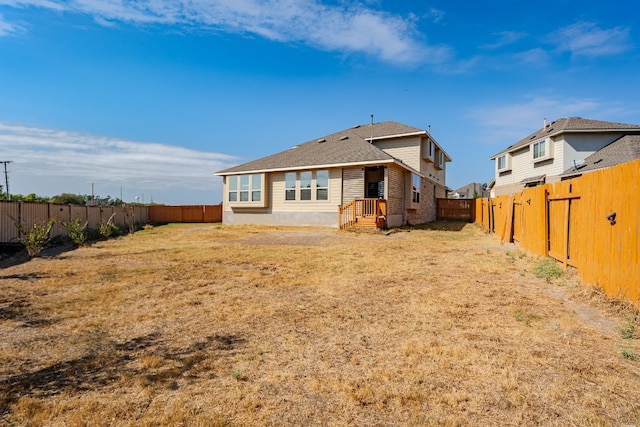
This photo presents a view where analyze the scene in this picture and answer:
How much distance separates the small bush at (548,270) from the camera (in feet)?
21.4

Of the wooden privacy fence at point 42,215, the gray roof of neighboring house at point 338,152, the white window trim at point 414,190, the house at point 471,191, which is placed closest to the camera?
the wooden privacy fence at point 42,215

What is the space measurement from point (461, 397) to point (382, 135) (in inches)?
877

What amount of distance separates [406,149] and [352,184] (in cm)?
648

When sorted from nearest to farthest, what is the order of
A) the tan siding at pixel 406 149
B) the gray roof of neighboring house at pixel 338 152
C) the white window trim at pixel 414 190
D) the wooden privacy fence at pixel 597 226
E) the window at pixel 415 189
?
the wooden privacy fence at pixel 597 226 < the gray roof of neighboring house at pixel 338 152 < the white window trim at pixel 414 190 < the window at pixel 415 189 < the tan siding at pixel 406 149

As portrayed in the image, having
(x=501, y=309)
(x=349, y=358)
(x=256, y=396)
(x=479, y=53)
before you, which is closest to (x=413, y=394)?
(x=349, y=358)

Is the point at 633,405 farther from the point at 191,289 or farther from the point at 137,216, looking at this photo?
the point at 137,216

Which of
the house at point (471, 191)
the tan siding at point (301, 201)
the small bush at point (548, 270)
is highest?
the house at point (471, 191)

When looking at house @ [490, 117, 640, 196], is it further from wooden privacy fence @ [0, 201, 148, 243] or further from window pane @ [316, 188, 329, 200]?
wooden privacy fence @ [0, 201, 148, 243]

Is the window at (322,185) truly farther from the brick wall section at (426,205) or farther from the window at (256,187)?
the brick wall section at (426,205)

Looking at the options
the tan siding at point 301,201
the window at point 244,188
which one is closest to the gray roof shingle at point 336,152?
the window at point 244,188

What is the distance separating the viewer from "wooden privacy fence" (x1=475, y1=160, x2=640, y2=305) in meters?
4.35

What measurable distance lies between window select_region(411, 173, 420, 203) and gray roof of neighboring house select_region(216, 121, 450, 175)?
9.82 ft

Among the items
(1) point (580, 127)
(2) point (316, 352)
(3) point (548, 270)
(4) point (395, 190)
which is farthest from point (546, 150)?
(2) point (316, 352)

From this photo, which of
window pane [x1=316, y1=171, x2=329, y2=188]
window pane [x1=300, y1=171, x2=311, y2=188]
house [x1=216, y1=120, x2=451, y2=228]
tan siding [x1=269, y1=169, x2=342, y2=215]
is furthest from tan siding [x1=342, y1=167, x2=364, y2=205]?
window pane [x1=300, y1=171, x2=311, y2=188]
